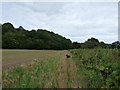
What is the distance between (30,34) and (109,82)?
8245 centimetres

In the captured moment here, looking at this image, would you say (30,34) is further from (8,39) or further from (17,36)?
(8,39)

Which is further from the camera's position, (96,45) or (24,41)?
(24,41)

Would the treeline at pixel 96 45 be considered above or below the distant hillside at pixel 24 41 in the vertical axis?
below

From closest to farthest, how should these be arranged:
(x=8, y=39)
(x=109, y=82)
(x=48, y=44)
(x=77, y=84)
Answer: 1. (x=109, y=82)
2. (x=77, y=84)
3. (x=8, y=39)
4. (x=48, y=44)

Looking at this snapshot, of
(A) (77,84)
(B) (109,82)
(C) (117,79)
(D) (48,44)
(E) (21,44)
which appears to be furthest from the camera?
(D) (48,44)

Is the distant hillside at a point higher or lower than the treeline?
higher

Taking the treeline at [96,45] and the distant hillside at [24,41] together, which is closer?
the treeline at [96,45]

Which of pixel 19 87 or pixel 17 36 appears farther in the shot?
pixel 17 36

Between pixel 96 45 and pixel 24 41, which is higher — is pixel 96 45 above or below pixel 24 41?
below

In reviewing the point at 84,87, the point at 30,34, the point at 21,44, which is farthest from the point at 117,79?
the point at 30,34

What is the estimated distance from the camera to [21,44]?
68938 mm

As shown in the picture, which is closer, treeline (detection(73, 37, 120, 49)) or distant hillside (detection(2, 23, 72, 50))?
treeline (detection(73, 37, 120, 49))

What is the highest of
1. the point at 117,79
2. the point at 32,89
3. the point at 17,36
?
the point at 17,36

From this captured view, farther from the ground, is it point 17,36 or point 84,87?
point 17,36
